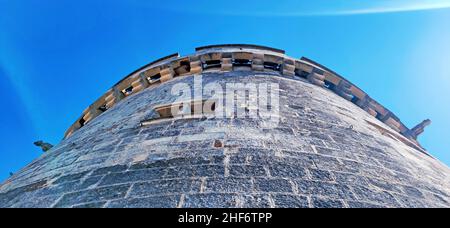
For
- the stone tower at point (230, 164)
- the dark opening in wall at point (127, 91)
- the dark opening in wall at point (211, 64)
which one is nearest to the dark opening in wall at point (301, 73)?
the dark opening in wall at point (211, 64)

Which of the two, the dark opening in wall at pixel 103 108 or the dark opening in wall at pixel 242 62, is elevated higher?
the dark opening in wall at pixel 242 62

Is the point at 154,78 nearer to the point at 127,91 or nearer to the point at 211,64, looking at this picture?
the point at 127,91

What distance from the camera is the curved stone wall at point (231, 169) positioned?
2.37 m

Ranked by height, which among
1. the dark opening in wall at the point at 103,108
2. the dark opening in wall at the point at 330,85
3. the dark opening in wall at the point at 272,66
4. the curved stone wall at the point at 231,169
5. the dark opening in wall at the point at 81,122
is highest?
the dark opening in wall at the point at 272,66

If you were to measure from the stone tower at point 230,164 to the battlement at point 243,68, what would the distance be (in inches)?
71.4

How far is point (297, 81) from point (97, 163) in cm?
429

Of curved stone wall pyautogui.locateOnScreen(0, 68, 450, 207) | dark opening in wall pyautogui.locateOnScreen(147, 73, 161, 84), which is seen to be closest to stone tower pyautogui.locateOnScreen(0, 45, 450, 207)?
curved stone wall pyautogui.locateOnScreen(0, 68, 450, 207)

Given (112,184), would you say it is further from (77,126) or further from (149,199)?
(77,126)

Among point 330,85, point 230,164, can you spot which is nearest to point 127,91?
point 330,85

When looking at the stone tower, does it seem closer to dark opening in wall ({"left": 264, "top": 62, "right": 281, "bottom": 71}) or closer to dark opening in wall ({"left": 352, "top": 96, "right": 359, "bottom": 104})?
dark opening in wall ({"left": 264, "top": 62, "right": 281, "bottom": 71})

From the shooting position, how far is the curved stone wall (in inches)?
93.2

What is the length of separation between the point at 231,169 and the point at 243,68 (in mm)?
4462

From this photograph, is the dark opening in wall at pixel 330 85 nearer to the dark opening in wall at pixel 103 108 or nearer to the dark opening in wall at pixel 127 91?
the dark opening in wall at pixel 127 91
